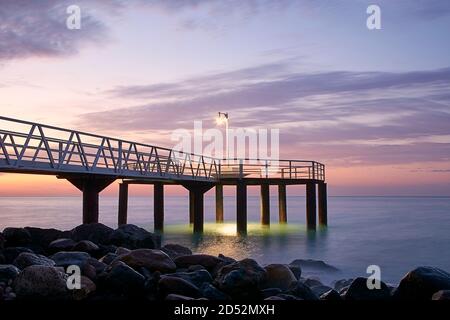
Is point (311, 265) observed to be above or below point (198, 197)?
below

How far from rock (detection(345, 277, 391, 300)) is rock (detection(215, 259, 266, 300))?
1880 millimetres

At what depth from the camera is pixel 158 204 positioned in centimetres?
3353

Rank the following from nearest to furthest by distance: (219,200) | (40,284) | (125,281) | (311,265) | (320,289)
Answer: (40,284) → (125,281) → (320,289) → (311,265) → (219,200)

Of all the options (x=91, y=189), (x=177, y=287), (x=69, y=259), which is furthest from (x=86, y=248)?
(x=177, y=287)

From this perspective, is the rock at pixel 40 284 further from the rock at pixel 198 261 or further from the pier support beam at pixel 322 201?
the pier support beam at pixel 322 201

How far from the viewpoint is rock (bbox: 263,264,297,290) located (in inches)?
484

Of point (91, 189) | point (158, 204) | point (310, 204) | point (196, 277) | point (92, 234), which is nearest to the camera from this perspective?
point (196, 277)

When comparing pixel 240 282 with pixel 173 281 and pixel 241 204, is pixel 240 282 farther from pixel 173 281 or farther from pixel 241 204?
pixel 241 204

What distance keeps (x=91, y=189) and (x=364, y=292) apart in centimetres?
1142

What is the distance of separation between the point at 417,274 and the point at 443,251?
22714 mm
